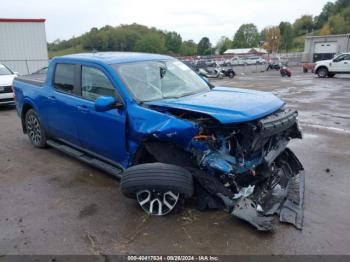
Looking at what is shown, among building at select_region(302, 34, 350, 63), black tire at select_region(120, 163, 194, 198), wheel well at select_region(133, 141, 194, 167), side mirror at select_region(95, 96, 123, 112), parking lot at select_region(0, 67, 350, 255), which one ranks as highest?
building at select_region(302, 34, 350, 63)

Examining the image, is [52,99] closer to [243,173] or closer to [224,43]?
[243,173]

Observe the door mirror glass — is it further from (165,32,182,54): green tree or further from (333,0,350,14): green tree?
(333,0,350,14): green tree

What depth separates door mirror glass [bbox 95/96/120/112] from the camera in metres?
3.89

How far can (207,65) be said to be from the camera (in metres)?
31.8

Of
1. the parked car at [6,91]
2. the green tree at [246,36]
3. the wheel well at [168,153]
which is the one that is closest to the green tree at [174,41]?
the green tree at [246,36]

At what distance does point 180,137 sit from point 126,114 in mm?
829

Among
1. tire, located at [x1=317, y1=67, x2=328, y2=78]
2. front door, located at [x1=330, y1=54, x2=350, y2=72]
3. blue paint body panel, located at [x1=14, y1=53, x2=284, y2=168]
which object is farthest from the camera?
tire, located at [x1=317, y1=67, x2=328, y2=78]

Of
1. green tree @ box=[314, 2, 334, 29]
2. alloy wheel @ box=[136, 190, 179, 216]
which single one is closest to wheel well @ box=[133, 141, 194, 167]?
alloy wheel @ box=[136, 190, 179, 216]

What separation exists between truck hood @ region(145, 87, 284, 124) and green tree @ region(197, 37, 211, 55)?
11285cm

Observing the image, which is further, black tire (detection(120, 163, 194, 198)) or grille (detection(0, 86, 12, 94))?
grille (detection(0, 86, 12, 94))

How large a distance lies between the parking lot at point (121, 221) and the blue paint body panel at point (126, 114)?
23.7 inches

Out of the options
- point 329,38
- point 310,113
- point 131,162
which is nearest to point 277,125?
point 131,162

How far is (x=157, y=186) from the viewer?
11.5ft

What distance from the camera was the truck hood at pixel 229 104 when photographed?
3.44 m
